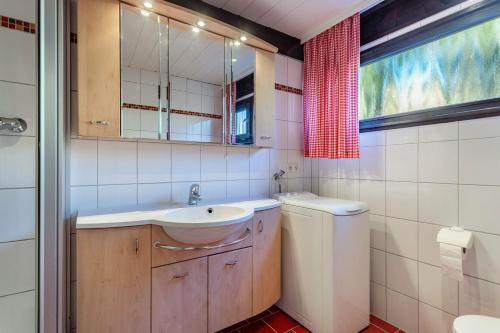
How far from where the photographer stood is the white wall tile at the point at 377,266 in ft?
5.99

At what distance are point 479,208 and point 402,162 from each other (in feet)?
1.59

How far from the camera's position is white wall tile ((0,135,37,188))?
118cm

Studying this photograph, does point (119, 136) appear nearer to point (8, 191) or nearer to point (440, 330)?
point (8, 191)

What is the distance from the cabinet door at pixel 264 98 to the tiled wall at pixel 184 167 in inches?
7.2

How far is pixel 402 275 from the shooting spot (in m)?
1.71

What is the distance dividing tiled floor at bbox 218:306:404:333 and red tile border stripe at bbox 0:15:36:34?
6.93 feet

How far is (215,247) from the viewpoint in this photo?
142 cm

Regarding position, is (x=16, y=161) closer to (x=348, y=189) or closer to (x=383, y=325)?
(x=348, y=189)

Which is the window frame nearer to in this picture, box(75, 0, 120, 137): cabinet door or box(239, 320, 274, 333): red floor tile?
box(239, 320, 274, 333): red floor tile

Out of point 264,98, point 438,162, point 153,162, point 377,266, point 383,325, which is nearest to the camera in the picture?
point 438,162

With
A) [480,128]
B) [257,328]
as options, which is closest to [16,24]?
[257,328]

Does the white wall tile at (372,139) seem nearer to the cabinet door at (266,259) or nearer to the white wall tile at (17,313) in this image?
the cabinet door at (266,259)

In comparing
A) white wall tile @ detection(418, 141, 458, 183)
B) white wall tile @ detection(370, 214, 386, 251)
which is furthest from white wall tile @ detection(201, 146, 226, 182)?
white wall tile @ detection(418, 141, 458, 183)

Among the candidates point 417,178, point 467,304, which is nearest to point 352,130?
point 417,178
